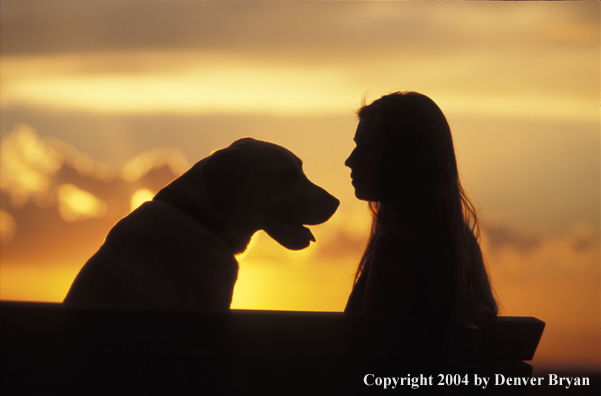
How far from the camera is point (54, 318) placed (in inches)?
46.9

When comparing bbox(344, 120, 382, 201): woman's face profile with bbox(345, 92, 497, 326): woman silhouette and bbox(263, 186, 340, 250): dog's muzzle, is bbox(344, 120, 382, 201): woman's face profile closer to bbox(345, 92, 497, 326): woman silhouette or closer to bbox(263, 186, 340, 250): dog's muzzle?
bbox(345, 92, 497, 326): woman silhouette

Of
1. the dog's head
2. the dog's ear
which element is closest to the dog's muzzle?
the dog's head

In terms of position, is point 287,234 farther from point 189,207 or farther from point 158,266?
point 158,266

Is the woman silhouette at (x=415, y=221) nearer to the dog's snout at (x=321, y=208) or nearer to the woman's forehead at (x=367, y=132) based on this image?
the woman's forehead at (x=367, y=132)

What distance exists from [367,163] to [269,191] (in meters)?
0.61

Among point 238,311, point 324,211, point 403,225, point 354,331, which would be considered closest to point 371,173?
point 403,225

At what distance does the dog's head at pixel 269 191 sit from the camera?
253cm

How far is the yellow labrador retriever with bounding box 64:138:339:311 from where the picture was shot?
1998 mm

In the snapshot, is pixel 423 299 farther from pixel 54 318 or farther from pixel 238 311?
pixel 54 318

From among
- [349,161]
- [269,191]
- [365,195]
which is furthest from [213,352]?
[269,191]

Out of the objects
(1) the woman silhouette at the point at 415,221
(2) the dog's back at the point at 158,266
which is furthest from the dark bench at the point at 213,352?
(2) the dog's back at the point at 158,266

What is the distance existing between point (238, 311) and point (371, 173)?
1201 millimetres

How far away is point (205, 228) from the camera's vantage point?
235cm

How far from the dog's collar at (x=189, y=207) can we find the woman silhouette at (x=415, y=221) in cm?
70
